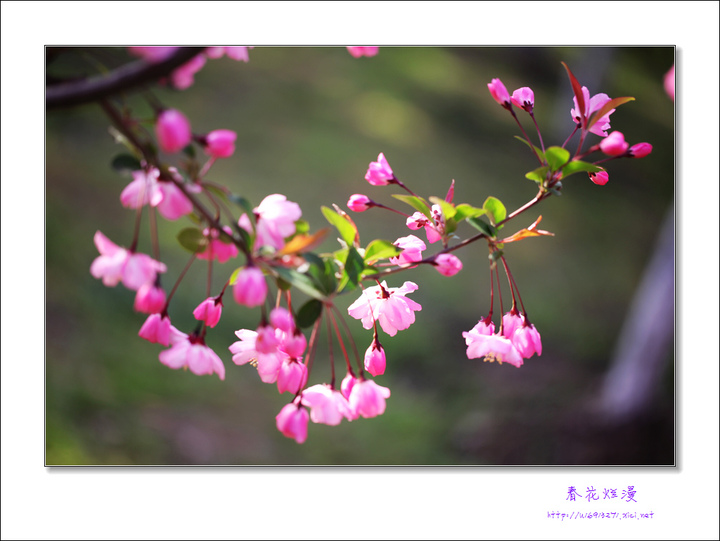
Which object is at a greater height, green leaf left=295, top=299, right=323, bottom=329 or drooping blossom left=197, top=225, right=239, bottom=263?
drooping blossom left=197, top=225, right=239, bottom=263

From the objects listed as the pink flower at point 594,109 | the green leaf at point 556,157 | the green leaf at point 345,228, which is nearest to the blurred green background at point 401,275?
the pink flower at point 594,109

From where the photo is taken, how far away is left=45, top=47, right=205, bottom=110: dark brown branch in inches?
19.2

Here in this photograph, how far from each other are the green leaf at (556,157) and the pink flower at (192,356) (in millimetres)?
449

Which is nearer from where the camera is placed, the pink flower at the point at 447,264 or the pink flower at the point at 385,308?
the pink flower at the point at 447,264

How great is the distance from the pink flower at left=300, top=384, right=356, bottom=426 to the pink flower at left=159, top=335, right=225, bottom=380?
4.6 inches

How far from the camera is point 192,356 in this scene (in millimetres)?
719

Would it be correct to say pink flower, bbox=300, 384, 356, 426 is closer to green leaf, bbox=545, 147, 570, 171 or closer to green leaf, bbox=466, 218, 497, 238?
green leaf, bbox=466, 218, 497, 238

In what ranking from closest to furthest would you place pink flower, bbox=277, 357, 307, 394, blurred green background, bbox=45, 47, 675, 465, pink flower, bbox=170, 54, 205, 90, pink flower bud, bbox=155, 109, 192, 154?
pink flower bud, bbox=155, 109, 192, 154 < pink flower, bbox=170, 54, 205, 90 < pink flower, bbox=277, 357, 307, 394 < blurred green background, bbox=45, 47, 675, 465

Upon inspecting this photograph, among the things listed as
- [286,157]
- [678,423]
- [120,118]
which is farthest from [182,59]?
[286,157]

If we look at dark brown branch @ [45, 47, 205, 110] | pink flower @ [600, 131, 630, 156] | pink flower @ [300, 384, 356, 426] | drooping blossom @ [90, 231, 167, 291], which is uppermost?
dark brown branch @ [45, 47, 205, 110]

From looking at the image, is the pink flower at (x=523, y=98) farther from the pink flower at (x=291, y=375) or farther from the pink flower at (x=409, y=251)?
the pink flower at (x=291, y=375)

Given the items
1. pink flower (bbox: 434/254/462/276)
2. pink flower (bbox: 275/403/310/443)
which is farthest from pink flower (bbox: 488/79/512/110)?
pink flower (bbox: 275/403/310/443)

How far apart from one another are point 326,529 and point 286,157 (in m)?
2.25

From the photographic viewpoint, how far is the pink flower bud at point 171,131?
1.57 ft
